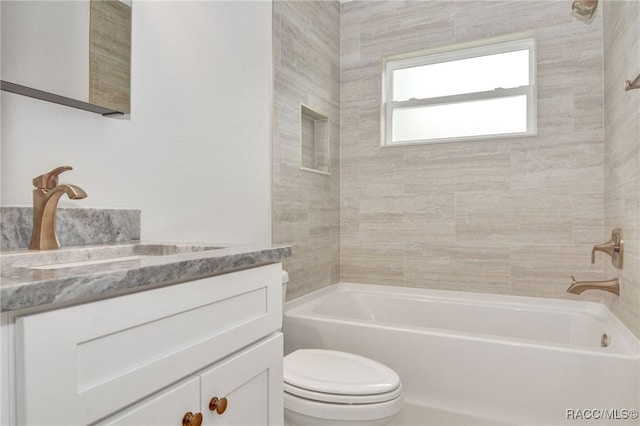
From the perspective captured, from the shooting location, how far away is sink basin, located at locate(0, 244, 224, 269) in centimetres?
93

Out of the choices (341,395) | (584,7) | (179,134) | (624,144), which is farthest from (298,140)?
(584,7)

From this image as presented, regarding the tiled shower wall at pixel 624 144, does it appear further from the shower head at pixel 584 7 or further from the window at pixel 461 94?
the window at pixel 461 94

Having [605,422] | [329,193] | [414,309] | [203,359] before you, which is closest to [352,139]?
[329,193]

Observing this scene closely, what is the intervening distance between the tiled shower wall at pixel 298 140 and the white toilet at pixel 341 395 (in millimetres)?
865

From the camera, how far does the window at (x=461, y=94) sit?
2.61m

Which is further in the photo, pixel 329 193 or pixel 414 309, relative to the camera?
pixel 329 193

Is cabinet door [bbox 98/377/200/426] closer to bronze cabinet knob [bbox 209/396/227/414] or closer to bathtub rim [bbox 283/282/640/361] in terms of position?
bronze cabinet knob [bbox 209/396/227/414]

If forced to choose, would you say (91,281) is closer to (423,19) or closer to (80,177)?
(80,177)

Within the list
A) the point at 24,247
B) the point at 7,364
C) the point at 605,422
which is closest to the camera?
the point at 7,364

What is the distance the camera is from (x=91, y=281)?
0.59 meters

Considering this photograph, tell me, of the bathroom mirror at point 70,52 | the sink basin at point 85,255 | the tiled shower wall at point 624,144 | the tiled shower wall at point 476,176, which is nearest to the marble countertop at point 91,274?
the sink basin at point 85,255

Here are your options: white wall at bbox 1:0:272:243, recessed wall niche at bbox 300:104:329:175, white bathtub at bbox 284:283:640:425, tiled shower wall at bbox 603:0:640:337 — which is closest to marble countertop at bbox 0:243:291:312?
white wall at bbox 1:0:272:243

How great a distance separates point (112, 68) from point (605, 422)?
220 cm

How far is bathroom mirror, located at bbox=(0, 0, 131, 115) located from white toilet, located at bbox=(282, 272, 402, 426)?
1.15 meters
